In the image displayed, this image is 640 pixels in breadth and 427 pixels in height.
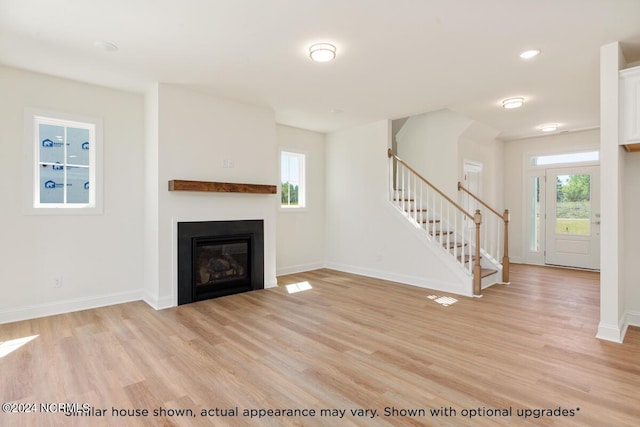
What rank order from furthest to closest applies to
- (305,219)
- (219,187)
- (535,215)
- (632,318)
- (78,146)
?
(535,215) → (305,219) → (219,187) → (78,146) → (632,318)

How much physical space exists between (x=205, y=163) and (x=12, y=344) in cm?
266

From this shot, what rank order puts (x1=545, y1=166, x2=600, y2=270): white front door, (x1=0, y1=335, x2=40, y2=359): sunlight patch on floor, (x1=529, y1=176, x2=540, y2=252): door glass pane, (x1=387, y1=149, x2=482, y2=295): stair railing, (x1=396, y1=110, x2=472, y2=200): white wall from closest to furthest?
(x1=0, y1=335, x2=40, y2=359): sunlight patch on floor
(x1=387, y1=149, x2=482, y2=295): stair railing
(x1=396, y1=110, x2=472, y2=200): white wall
(x1=545, y1=166, x2=600, y2=270): white front door
(x1=529, y1=176, x2=540, y2=252): door glass pane

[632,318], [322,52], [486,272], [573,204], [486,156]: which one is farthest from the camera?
[486,156]

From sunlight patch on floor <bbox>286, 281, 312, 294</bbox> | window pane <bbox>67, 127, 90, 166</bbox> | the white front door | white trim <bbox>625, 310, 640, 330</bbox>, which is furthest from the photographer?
the white front door

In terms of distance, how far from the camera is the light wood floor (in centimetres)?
210

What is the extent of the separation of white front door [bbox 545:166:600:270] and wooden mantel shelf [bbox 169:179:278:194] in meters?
5.90

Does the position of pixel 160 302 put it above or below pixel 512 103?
below

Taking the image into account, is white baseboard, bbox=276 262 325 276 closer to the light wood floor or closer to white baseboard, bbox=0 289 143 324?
the light wood floor

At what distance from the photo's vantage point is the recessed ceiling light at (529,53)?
321 centimetres

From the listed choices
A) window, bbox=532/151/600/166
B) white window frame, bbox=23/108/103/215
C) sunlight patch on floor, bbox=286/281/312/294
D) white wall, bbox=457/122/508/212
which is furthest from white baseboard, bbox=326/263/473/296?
window, bbox=532/151/600/166

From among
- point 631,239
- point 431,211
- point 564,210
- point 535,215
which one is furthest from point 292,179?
point 564,210

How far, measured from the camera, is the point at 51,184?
389 cm

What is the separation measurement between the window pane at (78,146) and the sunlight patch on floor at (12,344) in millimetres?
2011

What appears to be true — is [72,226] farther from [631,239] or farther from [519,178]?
[519,178]
